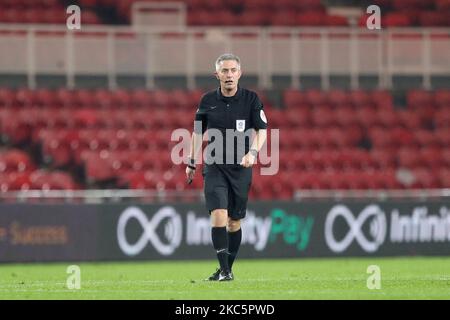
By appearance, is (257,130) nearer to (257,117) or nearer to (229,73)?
(257,117)

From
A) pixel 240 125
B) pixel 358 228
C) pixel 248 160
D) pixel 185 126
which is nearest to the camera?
pixel 248 160

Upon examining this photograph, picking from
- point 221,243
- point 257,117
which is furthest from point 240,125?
point 221,243

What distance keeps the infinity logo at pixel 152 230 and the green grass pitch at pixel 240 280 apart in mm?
389

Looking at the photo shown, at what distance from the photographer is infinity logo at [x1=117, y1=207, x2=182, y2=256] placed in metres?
21.2

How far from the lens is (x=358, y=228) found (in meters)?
22.3

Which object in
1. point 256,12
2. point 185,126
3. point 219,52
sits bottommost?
point 185,126

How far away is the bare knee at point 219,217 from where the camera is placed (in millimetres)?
13602

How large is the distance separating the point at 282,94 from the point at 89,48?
453cm

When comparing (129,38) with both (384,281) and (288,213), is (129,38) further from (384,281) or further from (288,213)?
(384,281)

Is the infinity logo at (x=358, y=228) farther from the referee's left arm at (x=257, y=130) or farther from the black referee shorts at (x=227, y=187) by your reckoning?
the referee's left arm at (x=257, y=130)

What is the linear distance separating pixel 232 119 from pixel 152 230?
781cm

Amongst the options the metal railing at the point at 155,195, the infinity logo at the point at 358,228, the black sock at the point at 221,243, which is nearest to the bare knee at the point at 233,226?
the black sock at the point at 221,243

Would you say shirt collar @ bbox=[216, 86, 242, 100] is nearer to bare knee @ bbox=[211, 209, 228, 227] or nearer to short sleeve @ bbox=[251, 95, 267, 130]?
short sleeve @ bbox=[251, 95, 267, 130]
